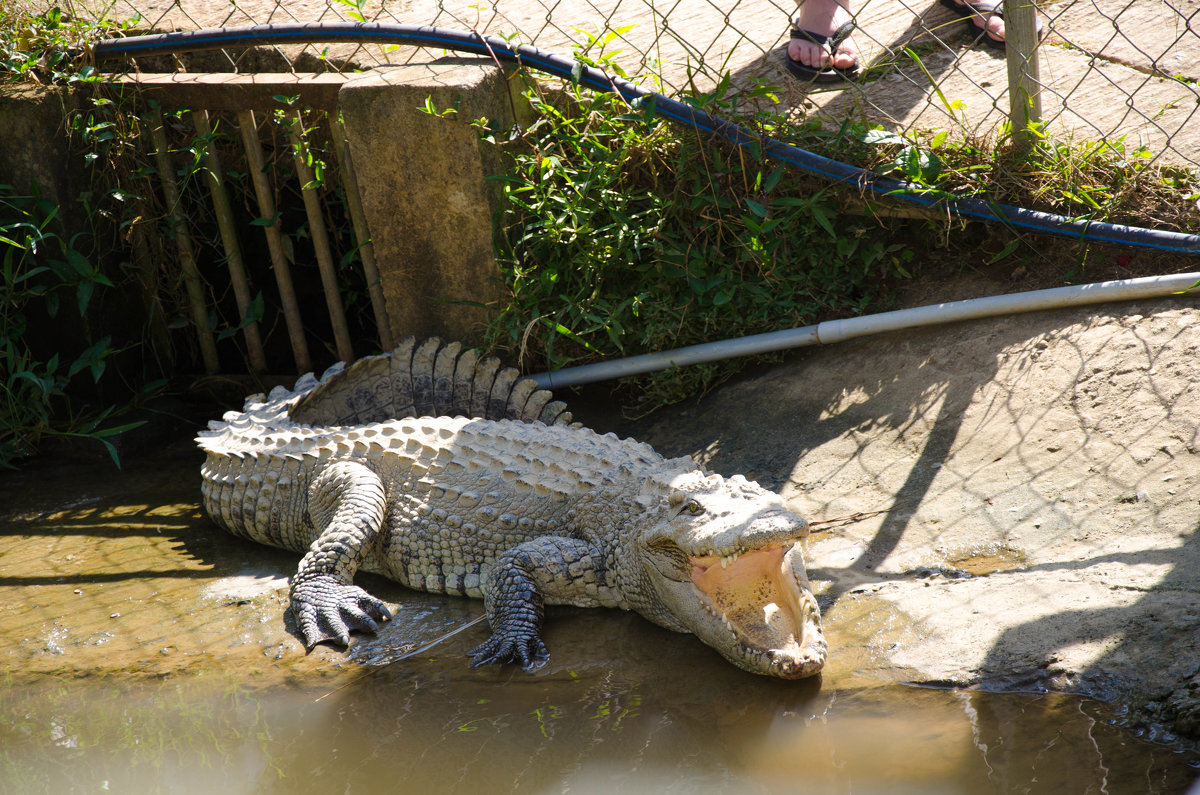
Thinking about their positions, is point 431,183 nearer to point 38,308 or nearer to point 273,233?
point 273,233

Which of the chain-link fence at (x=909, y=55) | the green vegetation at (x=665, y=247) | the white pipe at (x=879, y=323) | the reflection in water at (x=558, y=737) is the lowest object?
the reflection in water at (x=558, y=737)

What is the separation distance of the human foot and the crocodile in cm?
199

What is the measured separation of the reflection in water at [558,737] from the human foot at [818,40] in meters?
2.93

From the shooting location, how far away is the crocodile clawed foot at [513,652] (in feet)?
9.01

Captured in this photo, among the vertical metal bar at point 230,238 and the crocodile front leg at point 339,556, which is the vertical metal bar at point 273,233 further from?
the crocodile front leg at point 339,556

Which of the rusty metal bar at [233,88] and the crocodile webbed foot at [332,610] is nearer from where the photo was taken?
the crocodile webbed foot at [332,610]

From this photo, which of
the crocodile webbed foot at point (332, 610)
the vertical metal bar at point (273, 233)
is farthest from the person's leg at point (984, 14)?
the crocodile webbed foot at point (332, 610)

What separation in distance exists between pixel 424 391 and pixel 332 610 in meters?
1.16

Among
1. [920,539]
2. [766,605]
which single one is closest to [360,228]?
[766,605]

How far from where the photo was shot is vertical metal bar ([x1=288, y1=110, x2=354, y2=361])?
414 centimetres

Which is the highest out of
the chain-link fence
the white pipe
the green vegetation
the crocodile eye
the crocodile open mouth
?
the chain-link fence

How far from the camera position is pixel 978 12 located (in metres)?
4.25

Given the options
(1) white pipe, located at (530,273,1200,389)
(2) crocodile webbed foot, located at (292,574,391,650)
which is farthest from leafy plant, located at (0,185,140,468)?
(1) white pipe, located at (530,273,1200,389)

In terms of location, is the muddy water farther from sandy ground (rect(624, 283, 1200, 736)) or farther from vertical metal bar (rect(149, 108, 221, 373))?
vertical metal bar (rect(149, 108, 221, 373))
